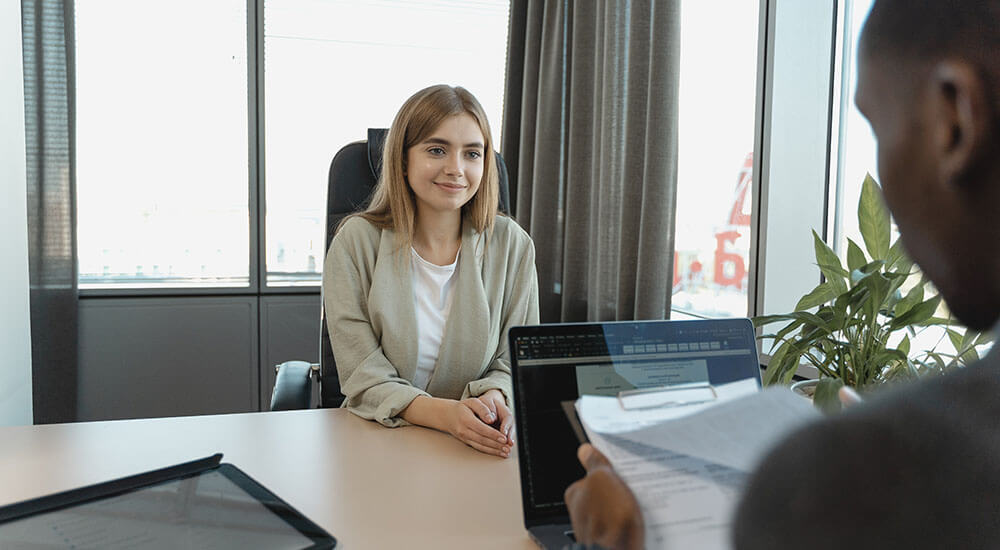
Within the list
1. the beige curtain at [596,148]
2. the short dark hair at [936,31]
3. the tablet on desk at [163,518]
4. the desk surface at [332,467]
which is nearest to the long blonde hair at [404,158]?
the desk surface at [332,467]

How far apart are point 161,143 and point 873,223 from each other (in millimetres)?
2709

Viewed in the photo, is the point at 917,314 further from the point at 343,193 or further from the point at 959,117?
the point at 343,193

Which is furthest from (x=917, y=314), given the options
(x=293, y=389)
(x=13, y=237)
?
(x=13, y=237)

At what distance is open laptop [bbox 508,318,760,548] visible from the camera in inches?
28.5

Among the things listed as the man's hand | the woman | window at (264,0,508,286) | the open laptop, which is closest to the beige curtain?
window at (264,0,508,286)

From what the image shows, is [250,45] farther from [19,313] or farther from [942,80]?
[942,80]

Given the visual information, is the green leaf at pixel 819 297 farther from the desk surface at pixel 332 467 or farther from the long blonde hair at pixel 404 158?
the long blonde hair at pixel 404 158

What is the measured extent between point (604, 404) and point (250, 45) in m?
2.90

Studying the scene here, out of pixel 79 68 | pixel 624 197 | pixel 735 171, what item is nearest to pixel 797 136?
pixel 735 171

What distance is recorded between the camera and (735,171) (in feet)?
6.79

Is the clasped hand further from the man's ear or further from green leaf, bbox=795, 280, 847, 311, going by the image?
the man's ear

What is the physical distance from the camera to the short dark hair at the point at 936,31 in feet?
0.76

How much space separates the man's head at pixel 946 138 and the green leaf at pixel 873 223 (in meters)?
0.94

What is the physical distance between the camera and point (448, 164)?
1.53 metres
